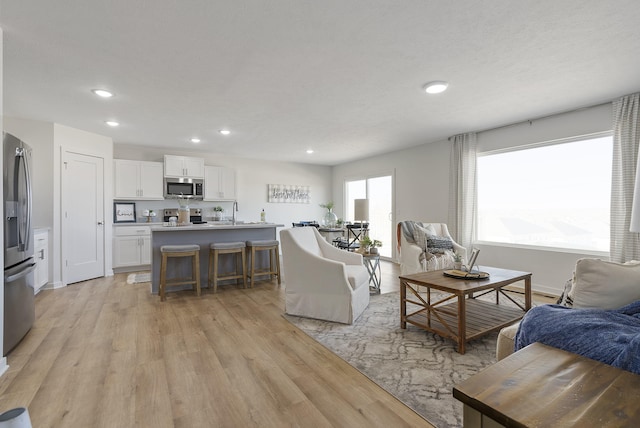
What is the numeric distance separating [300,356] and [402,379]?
758 millimetres

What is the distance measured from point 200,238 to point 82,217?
1990 millimetres

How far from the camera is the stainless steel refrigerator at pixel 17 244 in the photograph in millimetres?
2287

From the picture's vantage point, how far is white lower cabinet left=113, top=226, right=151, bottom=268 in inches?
208

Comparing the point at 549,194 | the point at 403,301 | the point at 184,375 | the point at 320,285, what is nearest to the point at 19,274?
the point at 184,375

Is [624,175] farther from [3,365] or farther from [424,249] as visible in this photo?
[3,365]

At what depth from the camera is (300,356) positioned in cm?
229

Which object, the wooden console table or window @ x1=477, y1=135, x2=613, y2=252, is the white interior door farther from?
window @ x1=477, y1=135, x2=613, y2=252

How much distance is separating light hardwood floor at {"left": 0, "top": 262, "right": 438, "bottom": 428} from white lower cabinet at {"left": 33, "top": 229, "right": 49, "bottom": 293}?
A: 930mm

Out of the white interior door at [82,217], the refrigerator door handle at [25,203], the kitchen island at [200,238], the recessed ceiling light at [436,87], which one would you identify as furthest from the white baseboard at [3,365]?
the recessed ceiling light at [436,87]

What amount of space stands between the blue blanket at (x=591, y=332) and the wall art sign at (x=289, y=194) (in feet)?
21.1

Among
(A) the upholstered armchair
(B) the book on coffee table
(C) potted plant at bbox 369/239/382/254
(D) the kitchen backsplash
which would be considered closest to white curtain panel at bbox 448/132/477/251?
(A) the upholstered armchair

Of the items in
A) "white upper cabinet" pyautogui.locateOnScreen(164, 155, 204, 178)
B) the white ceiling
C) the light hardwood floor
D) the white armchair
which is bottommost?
the light hardwood floor

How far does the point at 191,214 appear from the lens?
6383 millimetres

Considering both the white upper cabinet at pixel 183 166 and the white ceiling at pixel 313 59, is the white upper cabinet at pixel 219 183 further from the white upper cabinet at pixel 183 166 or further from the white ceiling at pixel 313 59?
the white ceiling at pixel 313 59
